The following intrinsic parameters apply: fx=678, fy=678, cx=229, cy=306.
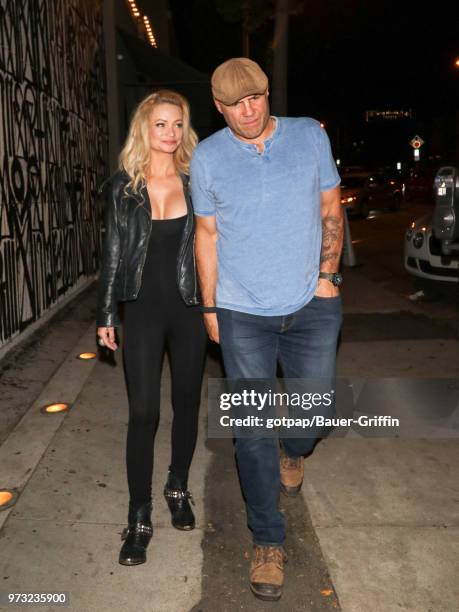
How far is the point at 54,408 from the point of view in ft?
16.6

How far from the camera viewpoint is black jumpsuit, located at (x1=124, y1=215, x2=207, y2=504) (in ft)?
10.2

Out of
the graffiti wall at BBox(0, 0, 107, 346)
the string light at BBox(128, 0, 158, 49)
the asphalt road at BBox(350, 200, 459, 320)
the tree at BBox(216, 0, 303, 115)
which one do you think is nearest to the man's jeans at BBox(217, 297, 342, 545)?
the graffiti wall at BBox(0, 0, 107, 346)

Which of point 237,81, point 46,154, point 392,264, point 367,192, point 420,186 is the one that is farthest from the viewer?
point 420,186

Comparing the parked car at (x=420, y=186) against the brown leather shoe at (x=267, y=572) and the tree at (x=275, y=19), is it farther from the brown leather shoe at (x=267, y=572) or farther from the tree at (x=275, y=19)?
the brown leather shoe at (x=267, y=572)

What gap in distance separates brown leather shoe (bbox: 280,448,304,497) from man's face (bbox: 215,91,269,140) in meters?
1.84

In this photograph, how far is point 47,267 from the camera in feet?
24.7

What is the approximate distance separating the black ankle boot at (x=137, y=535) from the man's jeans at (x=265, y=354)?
20.1 inches

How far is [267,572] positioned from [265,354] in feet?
3.07

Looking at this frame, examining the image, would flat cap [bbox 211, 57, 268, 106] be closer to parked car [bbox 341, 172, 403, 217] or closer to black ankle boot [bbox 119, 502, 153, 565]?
black ankle boot [bbox 119, 502, 153, 565]

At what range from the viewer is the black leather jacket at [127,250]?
310 centimetres

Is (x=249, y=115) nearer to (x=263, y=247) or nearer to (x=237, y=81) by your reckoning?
(x=237, y=81)

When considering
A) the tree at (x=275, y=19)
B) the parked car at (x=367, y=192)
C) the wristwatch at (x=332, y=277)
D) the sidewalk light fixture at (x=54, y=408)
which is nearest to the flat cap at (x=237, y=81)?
the wristwatch at (x=332, y=277)

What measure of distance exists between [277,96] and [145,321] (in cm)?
1499

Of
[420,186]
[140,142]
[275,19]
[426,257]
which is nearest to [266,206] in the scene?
[140,142]
